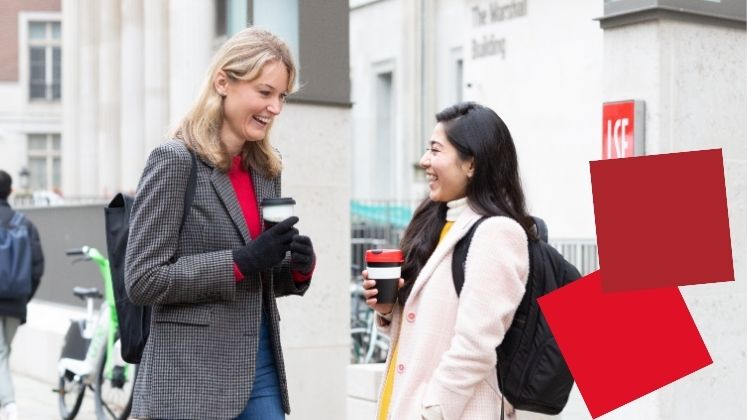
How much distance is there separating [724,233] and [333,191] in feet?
13.3

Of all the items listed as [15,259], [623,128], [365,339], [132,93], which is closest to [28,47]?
[132,93]

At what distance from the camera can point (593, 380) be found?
145 inches

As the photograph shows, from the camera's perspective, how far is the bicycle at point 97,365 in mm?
9406

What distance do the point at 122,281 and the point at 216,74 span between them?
839 mm

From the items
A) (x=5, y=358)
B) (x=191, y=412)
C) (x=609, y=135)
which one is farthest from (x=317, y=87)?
(x=191, y=412)

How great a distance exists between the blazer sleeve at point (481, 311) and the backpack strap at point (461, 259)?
0.12 feet

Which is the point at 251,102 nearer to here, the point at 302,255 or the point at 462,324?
the point at 302,255

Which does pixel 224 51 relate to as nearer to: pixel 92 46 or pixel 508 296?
pixel 508 296

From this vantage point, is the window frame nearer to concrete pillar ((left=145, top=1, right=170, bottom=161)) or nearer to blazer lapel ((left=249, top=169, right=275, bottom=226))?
concrete pillar ((left=145, top=1, right=170, bottom=161))

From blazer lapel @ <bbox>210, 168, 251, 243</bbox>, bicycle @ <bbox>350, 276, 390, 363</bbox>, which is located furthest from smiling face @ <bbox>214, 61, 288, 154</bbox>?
bicycle @ <bbox>350, 276, 390, 363</bbox>

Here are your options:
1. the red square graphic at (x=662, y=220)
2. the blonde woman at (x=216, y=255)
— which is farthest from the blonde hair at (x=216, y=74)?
the red square graphic at (x=662, y=220)

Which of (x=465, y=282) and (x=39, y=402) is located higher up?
(x=465, y=282)

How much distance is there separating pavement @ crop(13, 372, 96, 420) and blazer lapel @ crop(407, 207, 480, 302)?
6974 millimetres

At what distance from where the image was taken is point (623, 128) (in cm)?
566
